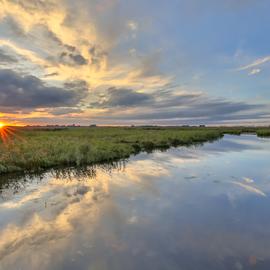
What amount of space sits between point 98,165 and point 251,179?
11085 mm

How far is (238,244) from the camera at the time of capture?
291 inches

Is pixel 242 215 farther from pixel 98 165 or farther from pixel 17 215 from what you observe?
pixel 98 165

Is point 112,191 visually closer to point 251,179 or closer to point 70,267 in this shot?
point 70,267

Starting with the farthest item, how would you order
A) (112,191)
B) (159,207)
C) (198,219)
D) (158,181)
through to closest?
1. (158,181)
2. (112,191)
3. (159,207)
4. (198,219)

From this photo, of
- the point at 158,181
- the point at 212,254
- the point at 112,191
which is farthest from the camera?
the point at 158,181

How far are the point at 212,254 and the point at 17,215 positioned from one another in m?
7.03

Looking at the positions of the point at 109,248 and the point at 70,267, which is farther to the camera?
the point at 109,248

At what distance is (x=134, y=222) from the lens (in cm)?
905

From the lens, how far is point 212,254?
6816 mm

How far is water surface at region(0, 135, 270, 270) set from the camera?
6566 mm

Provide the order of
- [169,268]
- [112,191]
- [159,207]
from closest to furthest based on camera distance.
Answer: [169,268] → [159,207] → [112,191]

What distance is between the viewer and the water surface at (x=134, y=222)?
6.57 m

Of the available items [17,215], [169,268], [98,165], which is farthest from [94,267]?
[98,165]

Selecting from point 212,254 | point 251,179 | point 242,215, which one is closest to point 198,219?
point 242,215
